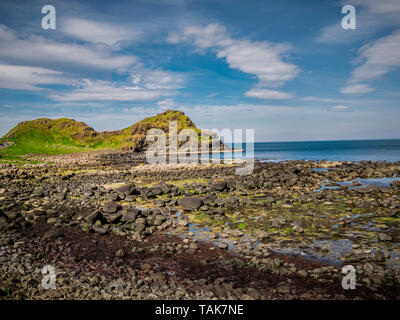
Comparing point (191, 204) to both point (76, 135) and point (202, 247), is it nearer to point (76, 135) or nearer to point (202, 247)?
point (202, 247)

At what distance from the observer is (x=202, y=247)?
13727 mm

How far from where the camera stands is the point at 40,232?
1541 centimetres

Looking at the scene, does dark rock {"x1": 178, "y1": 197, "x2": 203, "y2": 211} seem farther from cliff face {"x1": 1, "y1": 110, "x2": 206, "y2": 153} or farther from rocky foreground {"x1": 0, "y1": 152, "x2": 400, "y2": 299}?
cliff face {"x1": 1, "y1": 110, "x2": 206, "y2": 153}

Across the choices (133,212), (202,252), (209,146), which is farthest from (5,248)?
(209,146)

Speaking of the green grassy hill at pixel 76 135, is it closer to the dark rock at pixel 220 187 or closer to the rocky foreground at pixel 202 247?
the dark rock at pixel 220 187

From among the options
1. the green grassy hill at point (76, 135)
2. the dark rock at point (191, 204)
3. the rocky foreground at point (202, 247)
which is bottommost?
the rocky foreground at point (202, 247)

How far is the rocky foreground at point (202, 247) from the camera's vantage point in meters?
9.24

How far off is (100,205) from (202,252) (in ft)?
41.6

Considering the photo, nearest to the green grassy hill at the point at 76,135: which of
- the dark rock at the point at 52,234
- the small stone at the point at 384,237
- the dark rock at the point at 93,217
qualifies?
the dark rock at the point at 93,217

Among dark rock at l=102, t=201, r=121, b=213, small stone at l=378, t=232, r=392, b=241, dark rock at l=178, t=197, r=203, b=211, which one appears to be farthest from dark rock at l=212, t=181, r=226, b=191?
small stone at l=378, t=232, r=392, b=241

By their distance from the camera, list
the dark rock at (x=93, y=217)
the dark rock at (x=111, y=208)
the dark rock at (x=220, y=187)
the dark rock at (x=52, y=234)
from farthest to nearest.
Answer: the dark rock at (x=220, y=187) < the dark rock at (x=111, y=208) < the dark rock at (x=93, y=217) < the dark rock at (x=52, y=234)

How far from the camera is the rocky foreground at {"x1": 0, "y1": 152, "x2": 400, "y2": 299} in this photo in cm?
924

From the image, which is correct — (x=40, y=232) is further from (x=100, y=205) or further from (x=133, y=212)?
(x=100, y=205)

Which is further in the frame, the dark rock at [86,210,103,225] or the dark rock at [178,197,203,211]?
the dark rock at [178,197,203,211]
